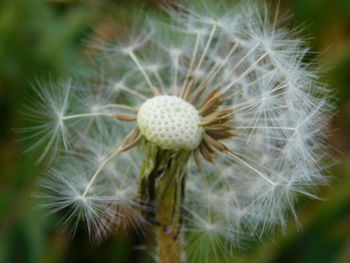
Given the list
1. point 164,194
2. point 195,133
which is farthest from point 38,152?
point 195,133

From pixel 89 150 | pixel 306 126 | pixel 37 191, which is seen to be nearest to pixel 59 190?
pixel 89 150

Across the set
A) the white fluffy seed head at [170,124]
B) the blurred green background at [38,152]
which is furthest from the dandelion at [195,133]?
the blurred green background at [38,152]

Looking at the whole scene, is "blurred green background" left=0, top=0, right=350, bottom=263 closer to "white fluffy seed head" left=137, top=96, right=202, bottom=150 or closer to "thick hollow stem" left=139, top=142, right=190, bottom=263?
"thick hollow stem" left=139, top=142, right=190, bottom=263

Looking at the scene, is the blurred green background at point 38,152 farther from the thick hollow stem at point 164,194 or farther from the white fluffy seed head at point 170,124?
the white fluffy seed head at point 170,124

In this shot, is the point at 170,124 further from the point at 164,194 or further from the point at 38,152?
the point at 38,152

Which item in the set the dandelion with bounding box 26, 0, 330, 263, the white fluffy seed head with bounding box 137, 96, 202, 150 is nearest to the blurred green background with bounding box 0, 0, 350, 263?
the dandelion with bounding box 26, 0, 330, 263

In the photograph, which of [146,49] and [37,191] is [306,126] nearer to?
[146,49]
